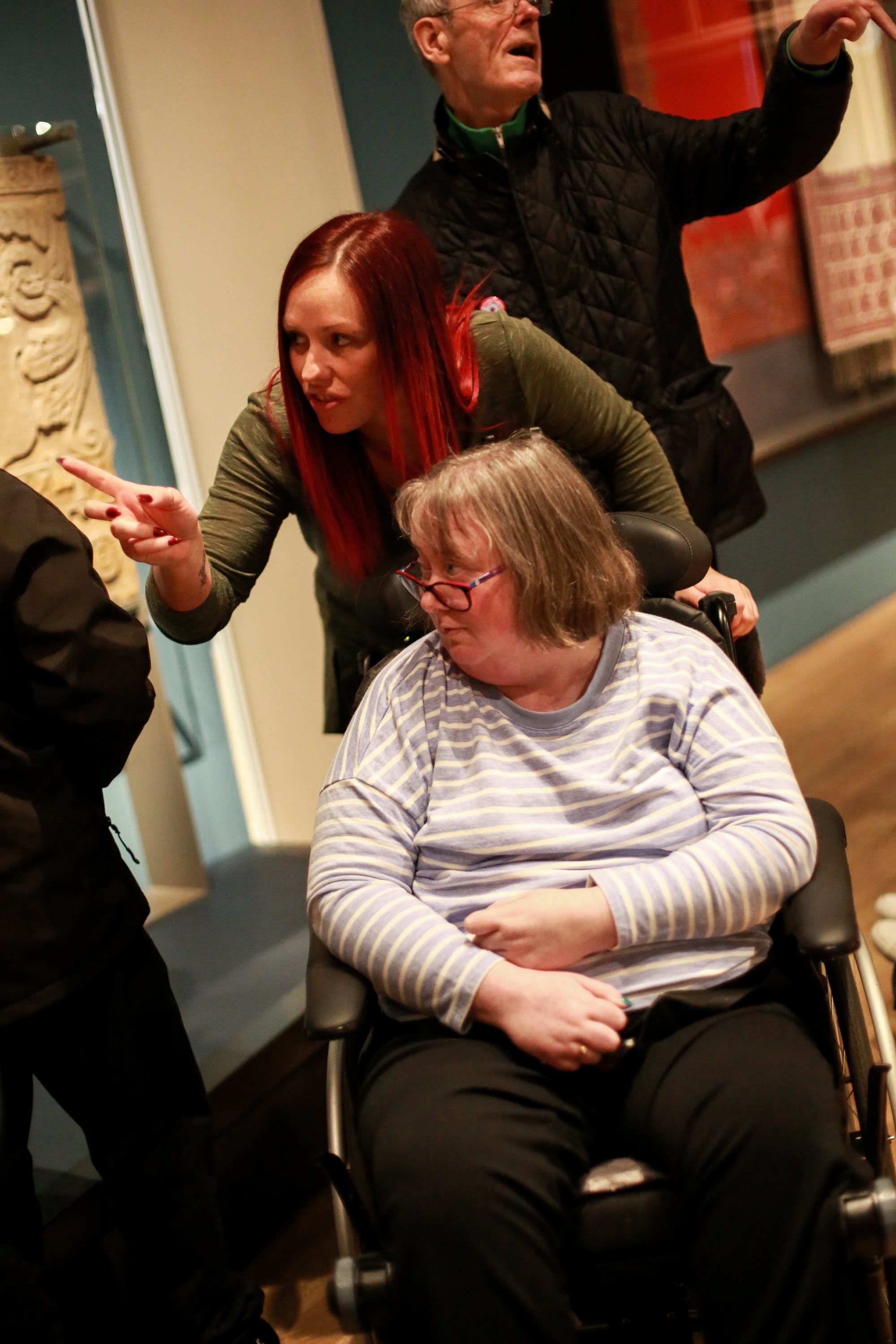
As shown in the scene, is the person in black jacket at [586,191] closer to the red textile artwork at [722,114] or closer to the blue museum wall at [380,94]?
the red textile artwork at [722,114]

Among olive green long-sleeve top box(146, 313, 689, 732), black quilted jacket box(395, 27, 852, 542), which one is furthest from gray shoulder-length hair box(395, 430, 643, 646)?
black quilted jacket box(395, 27, 852, 542)

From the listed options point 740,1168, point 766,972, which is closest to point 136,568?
point 766,972

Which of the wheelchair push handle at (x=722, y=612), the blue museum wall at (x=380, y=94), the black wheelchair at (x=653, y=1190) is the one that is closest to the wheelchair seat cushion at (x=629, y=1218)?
the black wheelchair at (x=653, y=1190)

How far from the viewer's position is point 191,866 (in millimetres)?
3195

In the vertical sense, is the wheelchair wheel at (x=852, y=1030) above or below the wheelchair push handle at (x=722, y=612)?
below

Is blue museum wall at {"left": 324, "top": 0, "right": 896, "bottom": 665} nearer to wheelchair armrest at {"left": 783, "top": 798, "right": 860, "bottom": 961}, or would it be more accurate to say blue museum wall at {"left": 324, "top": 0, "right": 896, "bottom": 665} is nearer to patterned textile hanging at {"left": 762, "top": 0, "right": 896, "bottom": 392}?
patterned textile hanging at {"left": 762, "top": 0, "right": 896, "bottom": 392}

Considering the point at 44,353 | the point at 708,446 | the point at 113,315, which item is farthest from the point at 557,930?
the point at 113,315

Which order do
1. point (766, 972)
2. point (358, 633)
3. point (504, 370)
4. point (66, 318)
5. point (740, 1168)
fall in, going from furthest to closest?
point (66, 318)
point (358, 633)
point (504, 370)
point (766, 972)
point (740, 1168)

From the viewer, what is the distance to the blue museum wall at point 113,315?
2734mm

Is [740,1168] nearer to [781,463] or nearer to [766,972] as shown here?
[766,972]

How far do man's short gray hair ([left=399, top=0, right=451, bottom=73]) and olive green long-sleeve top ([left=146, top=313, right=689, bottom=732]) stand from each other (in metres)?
0.55

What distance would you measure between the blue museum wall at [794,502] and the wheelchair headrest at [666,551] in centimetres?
198

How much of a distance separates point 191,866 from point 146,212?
1485mm

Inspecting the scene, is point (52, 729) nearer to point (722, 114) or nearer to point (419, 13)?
point (419, 13)
